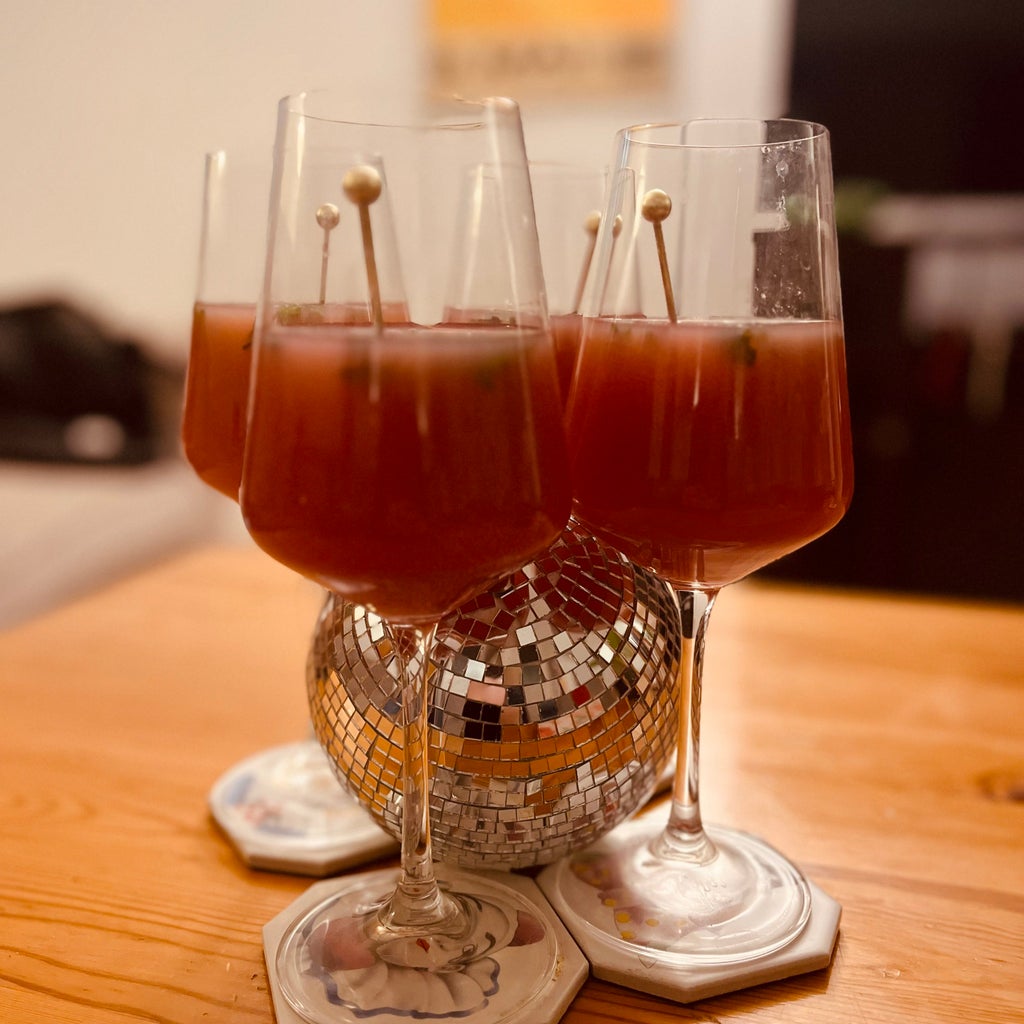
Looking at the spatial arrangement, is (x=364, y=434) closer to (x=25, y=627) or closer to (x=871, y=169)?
(x=25, y=627)

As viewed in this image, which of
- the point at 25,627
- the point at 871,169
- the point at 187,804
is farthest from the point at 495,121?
the point at 871,169

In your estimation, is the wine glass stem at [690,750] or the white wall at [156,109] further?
the white wall at [156,109]

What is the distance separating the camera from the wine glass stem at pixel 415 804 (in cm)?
54

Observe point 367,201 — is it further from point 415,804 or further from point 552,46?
point 552,46

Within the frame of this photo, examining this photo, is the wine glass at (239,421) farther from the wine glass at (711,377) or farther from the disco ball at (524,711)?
the wine glass at (711,377)

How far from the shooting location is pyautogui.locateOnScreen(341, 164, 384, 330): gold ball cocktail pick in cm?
47

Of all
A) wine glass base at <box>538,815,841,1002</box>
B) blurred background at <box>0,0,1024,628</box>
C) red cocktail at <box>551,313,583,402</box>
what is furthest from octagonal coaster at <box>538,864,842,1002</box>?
blurred background at <box>0,0,1024,628</box>

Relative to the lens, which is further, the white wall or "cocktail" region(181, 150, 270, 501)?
the white wall

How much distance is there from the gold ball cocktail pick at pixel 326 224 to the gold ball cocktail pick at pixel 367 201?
0.02 m

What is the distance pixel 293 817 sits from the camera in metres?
0.70

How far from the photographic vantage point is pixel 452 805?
1.94ft

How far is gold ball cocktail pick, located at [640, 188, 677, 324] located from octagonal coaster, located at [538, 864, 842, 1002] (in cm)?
35

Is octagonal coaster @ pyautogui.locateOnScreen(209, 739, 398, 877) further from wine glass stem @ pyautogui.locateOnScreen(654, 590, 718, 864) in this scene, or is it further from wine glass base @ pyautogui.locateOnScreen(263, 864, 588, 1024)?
wine glass stem @ pyautogui.locateOnScreen(654, 590, 718, 864)

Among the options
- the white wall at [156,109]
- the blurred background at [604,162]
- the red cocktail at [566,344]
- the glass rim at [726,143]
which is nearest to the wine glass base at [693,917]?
the red cocktail at [566,344]
